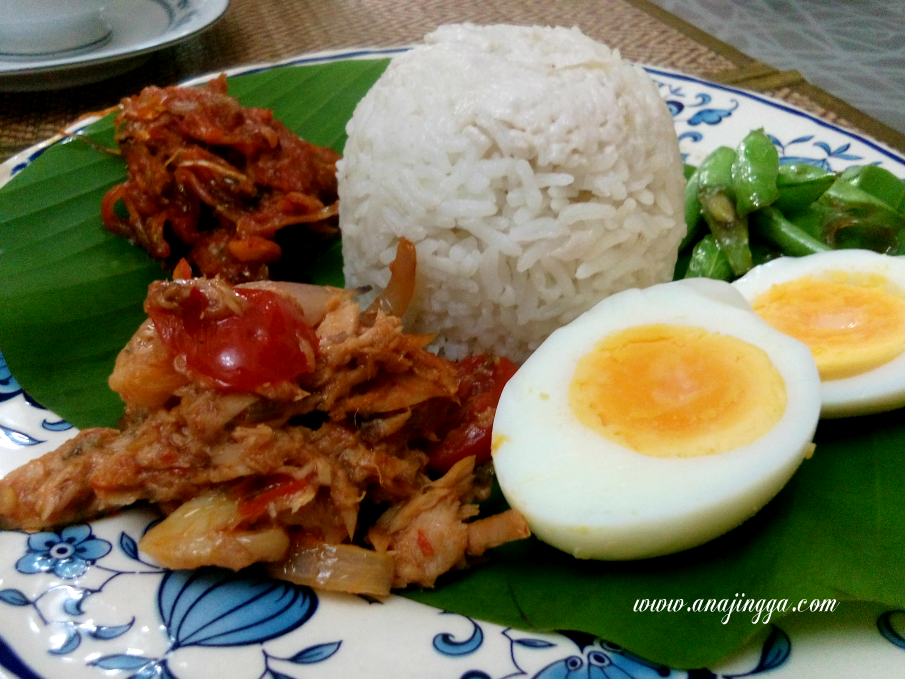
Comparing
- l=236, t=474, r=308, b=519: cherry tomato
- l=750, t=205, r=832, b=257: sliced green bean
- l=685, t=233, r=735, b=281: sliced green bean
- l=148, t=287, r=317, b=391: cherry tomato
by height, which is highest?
l=148, t=287, r=317, b=391: cherry tomato

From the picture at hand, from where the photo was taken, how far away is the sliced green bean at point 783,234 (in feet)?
7.99

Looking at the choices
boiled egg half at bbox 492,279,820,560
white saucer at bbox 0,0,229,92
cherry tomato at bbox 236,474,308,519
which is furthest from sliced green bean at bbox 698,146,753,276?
white saucer at bbox 0,0,229,92

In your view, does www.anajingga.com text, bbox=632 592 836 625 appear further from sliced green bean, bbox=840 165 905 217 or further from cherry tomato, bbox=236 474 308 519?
sliced green bean, bbox=840 165 905 217

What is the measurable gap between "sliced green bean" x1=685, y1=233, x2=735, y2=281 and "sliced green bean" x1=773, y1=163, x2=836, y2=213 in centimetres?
30

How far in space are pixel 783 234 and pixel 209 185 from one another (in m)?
2.07

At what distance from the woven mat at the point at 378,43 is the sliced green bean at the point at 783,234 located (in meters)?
1.44

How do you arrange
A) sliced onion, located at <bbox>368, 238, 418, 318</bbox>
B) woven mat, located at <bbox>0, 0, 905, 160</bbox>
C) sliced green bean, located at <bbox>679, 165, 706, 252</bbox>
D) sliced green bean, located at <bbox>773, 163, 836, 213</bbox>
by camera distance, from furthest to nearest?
woven mat, located at <bbox>0, 0, 905, 160</bbox> < sliced green bean, located at <bbox>679, 165, 706, 252</bbox> < sliced green bean, located at <bbox>773, 163, 836, 213</bbox> < sliced onion, located at <bbox>368, 238, 418, 318</bbox>

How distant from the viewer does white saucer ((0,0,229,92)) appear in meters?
3.33

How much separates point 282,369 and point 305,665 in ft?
2.01

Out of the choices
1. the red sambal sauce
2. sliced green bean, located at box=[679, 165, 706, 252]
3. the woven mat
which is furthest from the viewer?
the woven mat

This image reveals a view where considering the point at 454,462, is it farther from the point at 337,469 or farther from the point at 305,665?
the point at 305,665

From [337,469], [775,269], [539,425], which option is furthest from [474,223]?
[775,269]

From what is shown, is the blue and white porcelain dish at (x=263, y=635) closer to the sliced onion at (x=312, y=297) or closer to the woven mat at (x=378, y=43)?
the sliced onion at (x=312, y=297)

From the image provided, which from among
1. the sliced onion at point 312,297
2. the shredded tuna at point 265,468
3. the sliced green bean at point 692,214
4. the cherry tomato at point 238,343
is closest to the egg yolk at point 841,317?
the sliced green bean at point 692,214
